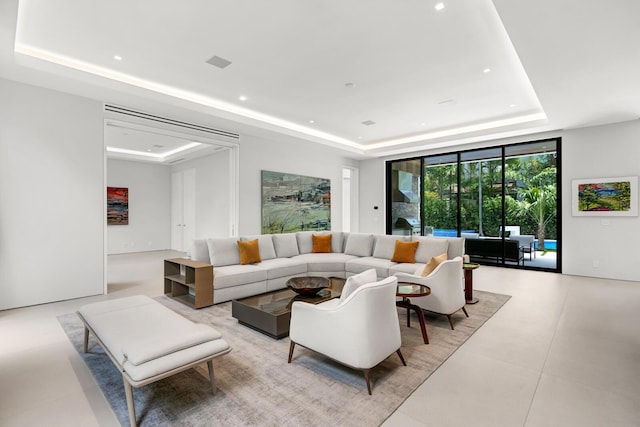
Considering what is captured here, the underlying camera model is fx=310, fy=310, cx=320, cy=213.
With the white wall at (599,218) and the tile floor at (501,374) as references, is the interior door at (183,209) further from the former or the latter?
the white wall at (599,218)

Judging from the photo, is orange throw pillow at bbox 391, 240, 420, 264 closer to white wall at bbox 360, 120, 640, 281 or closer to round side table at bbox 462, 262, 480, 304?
round side table at bbox 462, 262, 480, 304

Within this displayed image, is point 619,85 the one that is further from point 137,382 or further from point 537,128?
point 137,382

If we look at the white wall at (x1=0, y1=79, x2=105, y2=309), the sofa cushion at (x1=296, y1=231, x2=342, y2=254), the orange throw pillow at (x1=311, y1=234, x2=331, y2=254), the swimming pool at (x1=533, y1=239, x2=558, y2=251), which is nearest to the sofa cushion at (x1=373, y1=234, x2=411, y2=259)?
the sofa cushion at (x1=296, y1=231, x2=342, y2=254)

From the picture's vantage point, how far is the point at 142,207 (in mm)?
9344

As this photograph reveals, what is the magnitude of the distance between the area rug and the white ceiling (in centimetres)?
306

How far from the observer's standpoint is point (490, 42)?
11.0 ft

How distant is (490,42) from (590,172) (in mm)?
4357

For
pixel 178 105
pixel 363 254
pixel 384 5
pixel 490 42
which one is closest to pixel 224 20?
pixel 384 5

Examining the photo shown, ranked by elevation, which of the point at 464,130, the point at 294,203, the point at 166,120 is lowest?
the point at 294,203

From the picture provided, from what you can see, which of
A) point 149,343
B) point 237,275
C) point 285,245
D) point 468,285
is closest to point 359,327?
point 149,343

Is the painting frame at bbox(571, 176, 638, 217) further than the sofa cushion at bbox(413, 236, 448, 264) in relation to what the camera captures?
Yes

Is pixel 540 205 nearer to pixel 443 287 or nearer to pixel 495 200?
pixel 495 200

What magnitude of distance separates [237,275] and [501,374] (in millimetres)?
3265

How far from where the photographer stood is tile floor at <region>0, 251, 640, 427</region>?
6.44 feet
